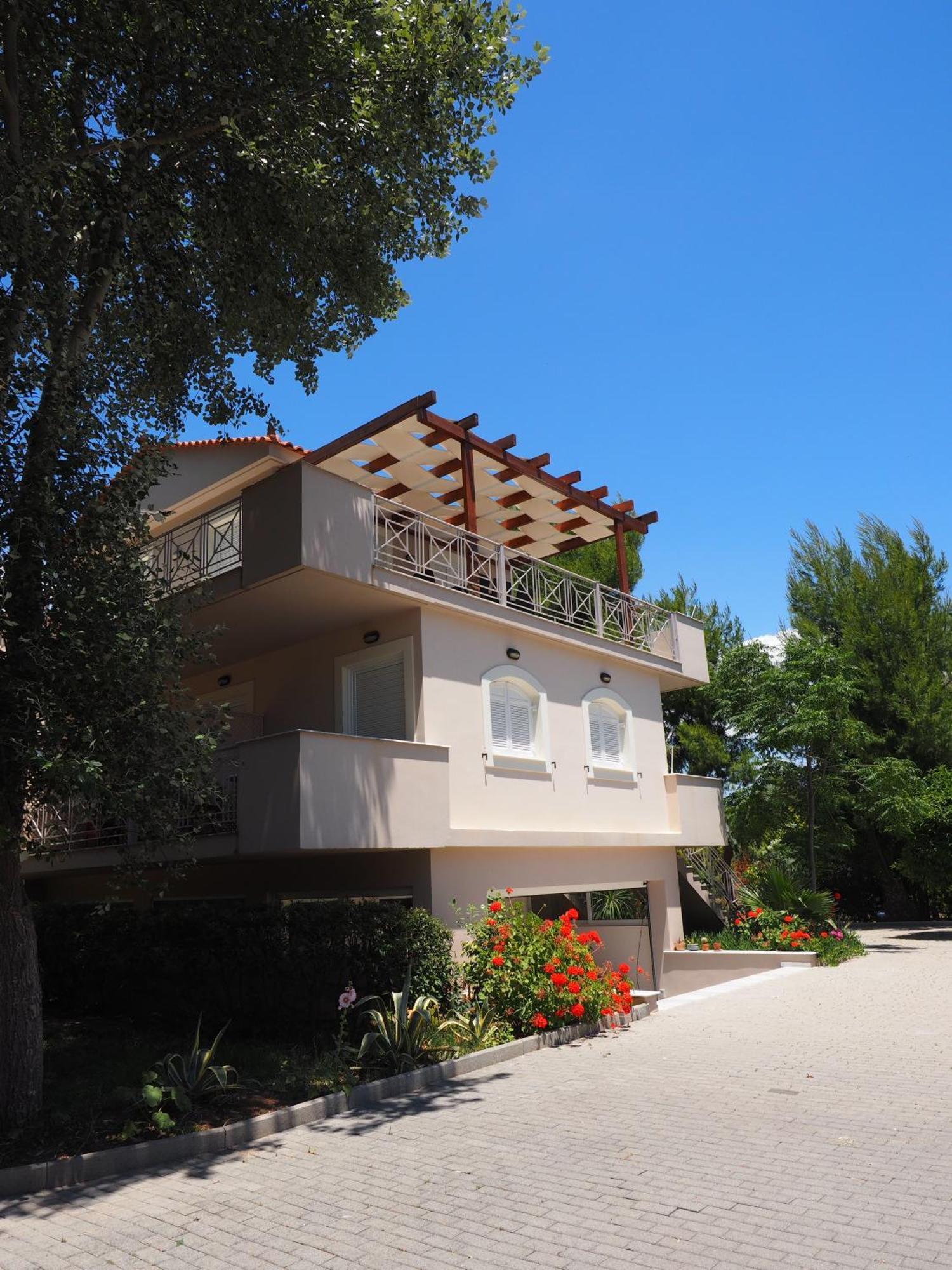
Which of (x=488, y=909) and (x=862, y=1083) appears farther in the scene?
(x=488, y=909)

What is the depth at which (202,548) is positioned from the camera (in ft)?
45.1

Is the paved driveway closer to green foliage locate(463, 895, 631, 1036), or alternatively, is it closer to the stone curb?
the stone curb

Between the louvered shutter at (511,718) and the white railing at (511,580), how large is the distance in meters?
1.31

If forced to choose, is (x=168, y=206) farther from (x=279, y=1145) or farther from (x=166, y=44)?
(x=279, y=1145)

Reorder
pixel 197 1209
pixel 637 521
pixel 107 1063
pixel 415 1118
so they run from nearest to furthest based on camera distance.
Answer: pixel 197 1209
pixel 415 1118
pixel 107 1063
pixel 637 521

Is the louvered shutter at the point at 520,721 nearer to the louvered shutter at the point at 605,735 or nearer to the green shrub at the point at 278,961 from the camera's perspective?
the louvered shutter at the point at 605,735

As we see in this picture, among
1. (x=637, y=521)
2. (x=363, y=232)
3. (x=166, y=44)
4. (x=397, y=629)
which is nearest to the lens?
(x=166, y=44)

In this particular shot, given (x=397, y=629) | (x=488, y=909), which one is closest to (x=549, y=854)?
(x=488, y=909)

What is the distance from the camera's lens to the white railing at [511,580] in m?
13.3

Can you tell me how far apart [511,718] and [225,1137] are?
784cm

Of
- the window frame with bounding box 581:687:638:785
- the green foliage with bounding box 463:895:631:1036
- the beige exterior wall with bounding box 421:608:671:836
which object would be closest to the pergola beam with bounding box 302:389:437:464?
the beige exterior wall with bounding box 421:608:671:836

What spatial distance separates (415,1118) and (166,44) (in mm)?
11370

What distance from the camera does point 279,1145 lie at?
23.5ft

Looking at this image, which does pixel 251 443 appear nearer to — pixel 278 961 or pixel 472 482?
pixel 472 482
